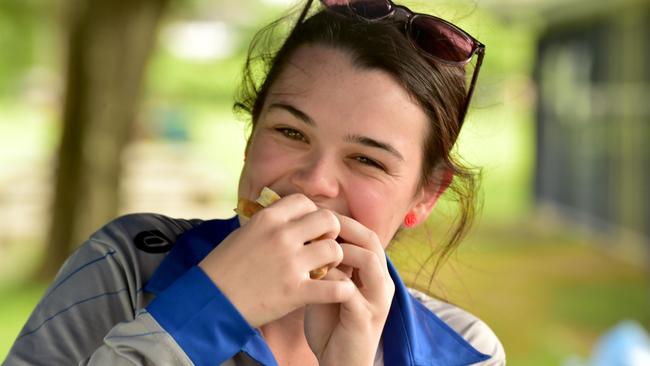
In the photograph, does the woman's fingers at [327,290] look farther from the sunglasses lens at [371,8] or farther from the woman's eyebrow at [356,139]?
the sunglasses lens at [371,8]

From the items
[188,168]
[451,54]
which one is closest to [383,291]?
[451,54]

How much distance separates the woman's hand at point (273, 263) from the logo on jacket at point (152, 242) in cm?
27

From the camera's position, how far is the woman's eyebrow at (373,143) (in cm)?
151

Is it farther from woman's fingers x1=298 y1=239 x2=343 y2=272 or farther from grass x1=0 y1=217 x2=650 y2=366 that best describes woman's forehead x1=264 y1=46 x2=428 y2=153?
grass x1=0 y1=217 x2=650 y2=366

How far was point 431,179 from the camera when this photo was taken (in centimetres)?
179

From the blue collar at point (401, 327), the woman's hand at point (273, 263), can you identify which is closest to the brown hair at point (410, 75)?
the blue collar at point (401, 327)

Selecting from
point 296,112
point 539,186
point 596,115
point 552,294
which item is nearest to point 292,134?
point 296,112

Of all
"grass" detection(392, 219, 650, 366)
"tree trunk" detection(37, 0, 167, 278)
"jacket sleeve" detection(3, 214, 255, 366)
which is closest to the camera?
"jacket sleeve" detection(3, 214, 255, 366)

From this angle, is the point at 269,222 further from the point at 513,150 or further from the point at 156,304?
the point at 513,150

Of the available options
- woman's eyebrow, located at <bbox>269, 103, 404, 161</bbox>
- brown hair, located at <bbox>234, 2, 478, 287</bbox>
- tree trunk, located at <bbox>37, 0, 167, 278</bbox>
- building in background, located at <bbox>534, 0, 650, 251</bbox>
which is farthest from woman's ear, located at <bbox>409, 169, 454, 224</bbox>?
building in background, located at <bbox>534, 0, 650, 251</bbox>

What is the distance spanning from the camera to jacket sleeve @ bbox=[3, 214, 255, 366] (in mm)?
A: 1273

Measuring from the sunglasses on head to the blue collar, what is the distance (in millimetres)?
385

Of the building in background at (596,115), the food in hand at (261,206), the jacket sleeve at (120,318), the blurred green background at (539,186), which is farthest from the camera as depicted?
the building in background at (596,115)

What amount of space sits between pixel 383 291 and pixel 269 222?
233 mm
